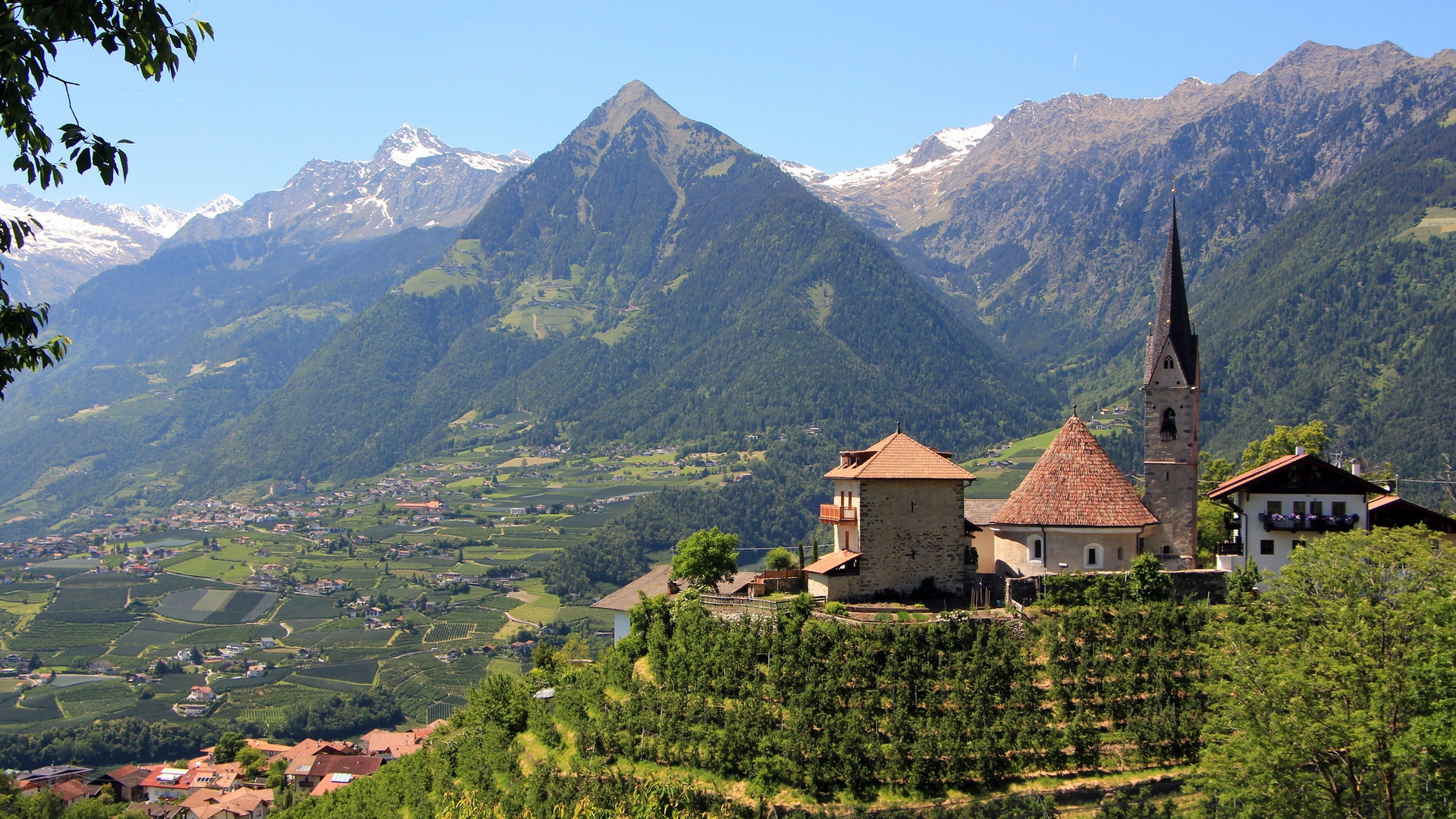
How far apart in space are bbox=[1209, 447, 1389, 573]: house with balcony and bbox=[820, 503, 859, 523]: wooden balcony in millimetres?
14934

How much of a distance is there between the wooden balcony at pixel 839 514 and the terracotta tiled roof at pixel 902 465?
131 cm

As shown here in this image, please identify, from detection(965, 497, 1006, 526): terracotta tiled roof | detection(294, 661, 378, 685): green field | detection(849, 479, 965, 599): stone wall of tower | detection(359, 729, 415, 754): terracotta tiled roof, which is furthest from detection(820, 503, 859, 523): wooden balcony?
detection(294, 661, 378, 685): green field

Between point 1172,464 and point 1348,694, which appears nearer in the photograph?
point 1348,694

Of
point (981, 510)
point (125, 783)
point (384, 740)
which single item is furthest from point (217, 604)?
point (981, 510)

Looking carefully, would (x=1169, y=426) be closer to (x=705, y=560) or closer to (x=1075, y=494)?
(x=1075, y=494)

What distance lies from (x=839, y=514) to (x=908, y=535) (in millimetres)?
3201

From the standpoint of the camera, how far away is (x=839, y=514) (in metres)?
45.9

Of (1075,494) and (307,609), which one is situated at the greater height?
(1075,494)

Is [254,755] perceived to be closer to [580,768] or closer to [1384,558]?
[580,768]

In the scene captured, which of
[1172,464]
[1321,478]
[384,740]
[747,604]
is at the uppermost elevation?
[1172,464]

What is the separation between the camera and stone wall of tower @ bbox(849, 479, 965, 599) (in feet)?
144

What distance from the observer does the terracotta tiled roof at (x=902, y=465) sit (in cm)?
4403

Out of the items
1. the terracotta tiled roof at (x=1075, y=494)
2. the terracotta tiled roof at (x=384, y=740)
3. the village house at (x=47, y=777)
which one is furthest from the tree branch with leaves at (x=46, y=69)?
the terracotta tiled roof at (x=384, y=740)

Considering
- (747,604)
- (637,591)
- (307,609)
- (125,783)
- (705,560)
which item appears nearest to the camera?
(747,604)
